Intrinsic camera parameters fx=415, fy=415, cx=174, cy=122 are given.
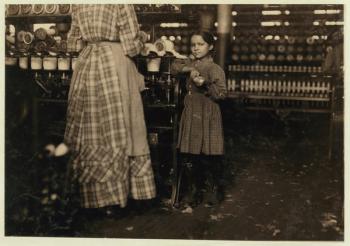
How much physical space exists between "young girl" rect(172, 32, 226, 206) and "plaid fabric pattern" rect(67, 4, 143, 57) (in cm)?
37

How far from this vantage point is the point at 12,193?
2359mm

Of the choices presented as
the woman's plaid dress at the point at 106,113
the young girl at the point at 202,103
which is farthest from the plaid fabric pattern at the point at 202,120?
the woman's plaid dress at the point at 106,113

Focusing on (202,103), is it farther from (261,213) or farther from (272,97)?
(272,97)

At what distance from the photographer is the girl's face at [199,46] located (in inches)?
95.4

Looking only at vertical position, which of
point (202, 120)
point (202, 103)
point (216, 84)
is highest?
point (216, 84)

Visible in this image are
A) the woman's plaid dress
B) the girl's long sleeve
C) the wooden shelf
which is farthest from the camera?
the wooden shelf

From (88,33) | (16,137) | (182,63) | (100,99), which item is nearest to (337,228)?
(182,63)

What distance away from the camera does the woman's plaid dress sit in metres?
2.22

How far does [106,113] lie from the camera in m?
2.23

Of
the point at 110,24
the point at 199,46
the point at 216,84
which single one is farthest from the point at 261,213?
the point at 110,24

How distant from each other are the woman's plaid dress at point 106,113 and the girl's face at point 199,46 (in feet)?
1.18

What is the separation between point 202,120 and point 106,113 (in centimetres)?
60

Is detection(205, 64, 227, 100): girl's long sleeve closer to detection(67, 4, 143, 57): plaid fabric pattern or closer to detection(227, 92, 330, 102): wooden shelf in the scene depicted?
detection(67, 4, 143, 57): plaid fabric pattern

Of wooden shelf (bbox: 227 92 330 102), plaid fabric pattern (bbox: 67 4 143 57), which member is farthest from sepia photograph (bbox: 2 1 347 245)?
wooden shelf (bbox: 227 92 330 102)
